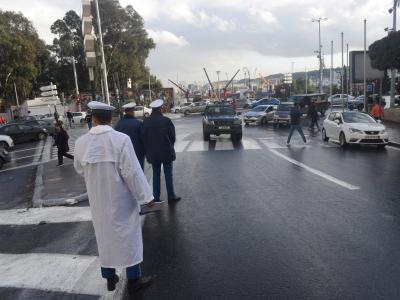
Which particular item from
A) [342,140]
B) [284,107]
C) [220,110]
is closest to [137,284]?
[342,140]

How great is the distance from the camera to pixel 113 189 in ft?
13.1

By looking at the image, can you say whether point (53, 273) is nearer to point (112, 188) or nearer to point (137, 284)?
point (137, 284)

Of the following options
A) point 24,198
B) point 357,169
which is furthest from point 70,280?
point 357,169

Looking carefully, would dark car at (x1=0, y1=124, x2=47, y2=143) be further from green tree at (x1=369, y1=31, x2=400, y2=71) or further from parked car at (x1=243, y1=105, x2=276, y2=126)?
green tree at (x1=369, y1=31, x2=400, y2=71)

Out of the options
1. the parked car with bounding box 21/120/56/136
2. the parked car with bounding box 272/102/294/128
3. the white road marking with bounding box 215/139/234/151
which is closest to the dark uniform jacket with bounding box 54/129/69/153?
the white road marking with bounding box 215/139/234/151

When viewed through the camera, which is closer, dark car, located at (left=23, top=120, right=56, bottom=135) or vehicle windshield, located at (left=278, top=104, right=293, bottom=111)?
vehicle windshield, located at (left=278, top=104, right=293, bottom=111)

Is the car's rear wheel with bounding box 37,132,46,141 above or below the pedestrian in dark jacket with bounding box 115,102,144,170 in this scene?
below

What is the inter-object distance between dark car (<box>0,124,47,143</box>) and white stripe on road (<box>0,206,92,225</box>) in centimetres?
2311

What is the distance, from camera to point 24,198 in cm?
1012

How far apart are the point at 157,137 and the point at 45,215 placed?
243 cm

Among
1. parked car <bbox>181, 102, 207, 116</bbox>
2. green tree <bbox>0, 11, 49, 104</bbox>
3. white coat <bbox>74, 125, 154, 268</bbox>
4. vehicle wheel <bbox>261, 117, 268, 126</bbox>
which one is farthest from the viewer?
parked car <bbox>181, 102, 207, 116</bbox>

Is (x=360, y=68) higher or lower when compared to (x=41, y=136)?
higher

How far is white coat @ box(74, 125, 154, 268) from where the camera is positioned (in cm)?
398

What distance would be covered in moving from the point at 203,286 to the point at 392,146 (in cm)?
1451
